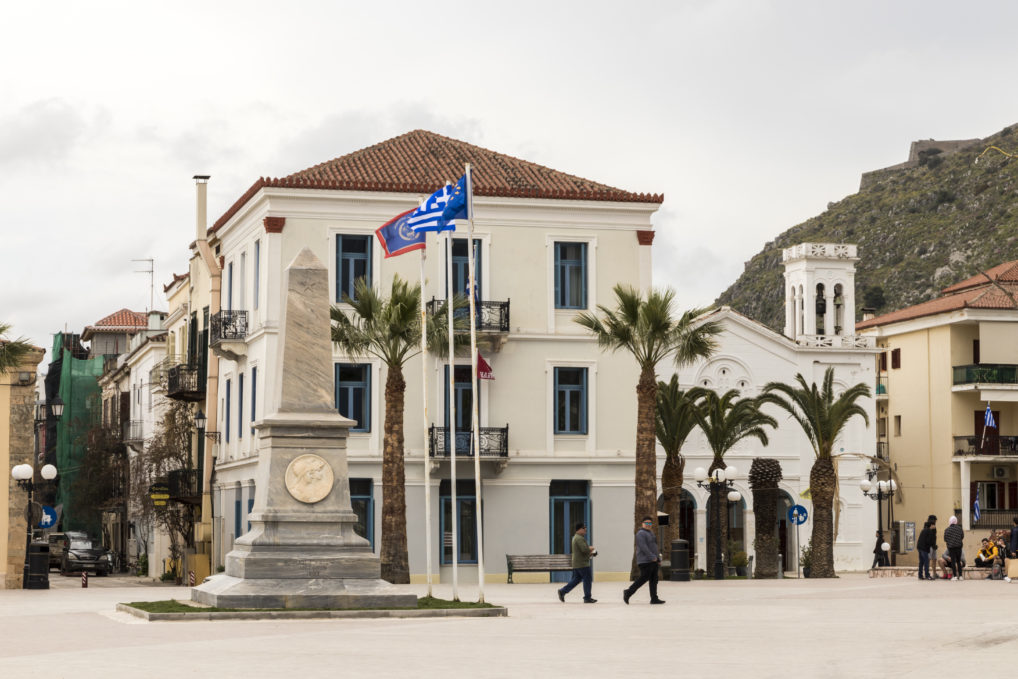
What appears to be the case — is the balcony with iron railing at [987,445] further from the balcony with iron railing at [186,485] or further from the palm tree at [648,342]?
the balcony with iron railing at [186,485]

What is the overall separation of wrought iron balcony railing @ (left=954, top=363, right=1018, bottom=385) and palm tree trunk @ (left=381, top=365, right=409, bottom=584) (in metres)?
33.2

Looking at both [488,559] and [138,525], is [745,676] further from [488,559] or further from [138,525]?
[138,525]

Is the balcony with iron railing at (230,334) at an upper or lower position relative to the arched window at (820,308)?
lower

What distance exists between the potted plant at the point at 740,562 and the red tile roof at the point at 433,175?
1327cm

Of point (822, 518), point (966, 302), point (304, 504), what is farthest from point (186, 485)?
point (966, 302)

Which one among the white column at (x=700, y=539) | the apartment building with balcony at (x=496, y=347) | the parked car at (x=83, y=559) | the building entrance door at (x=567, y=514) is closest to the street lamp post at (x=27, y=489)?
the apartment building with balcony at (x=496, y=347)

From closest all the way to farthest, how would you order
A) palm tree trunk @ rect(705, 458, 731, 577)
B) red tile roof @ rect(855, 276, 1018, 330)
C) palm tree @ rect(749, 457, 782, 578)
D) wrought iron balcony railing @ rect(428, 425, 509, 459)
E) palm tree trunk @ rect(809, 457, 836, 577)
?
wrought iron balcony railing @ rect(428, 425, 509, 459), palm tree trunk @ rect(809, 457, 836, 577), palm tree @ rect(749, 457, 782, 578), palm tree trunk @ rect(705, 458, 731, 577), red tile roof @ rect(855, 276, 1018, 330)

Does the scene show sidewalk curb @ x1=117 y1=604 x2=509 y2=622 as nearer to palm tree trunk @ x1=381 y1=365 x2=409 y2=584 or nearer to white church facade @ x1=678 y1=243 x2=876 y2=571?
palm tree trunk @ x1=381 y1=365 x2=409 y2=584

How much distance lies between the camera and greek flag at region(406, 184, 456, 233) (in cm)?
2883

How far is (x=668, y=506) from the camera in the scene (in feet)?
144

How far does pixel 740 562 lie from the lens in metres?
52.1

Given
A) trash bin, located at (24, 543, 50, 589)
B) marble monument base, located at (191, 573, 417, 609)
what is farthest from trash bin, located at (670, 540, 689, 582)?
marble monument base, located at (191, 573, 417, 609)

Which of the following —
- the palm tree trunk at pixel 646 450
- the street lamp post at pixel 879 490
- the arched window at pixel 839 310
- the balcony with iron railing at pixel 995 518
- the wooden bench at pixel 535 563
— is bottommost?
the wooden bench at pixel 535 563

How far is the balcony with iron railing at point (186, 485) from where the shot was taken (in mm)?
51562
